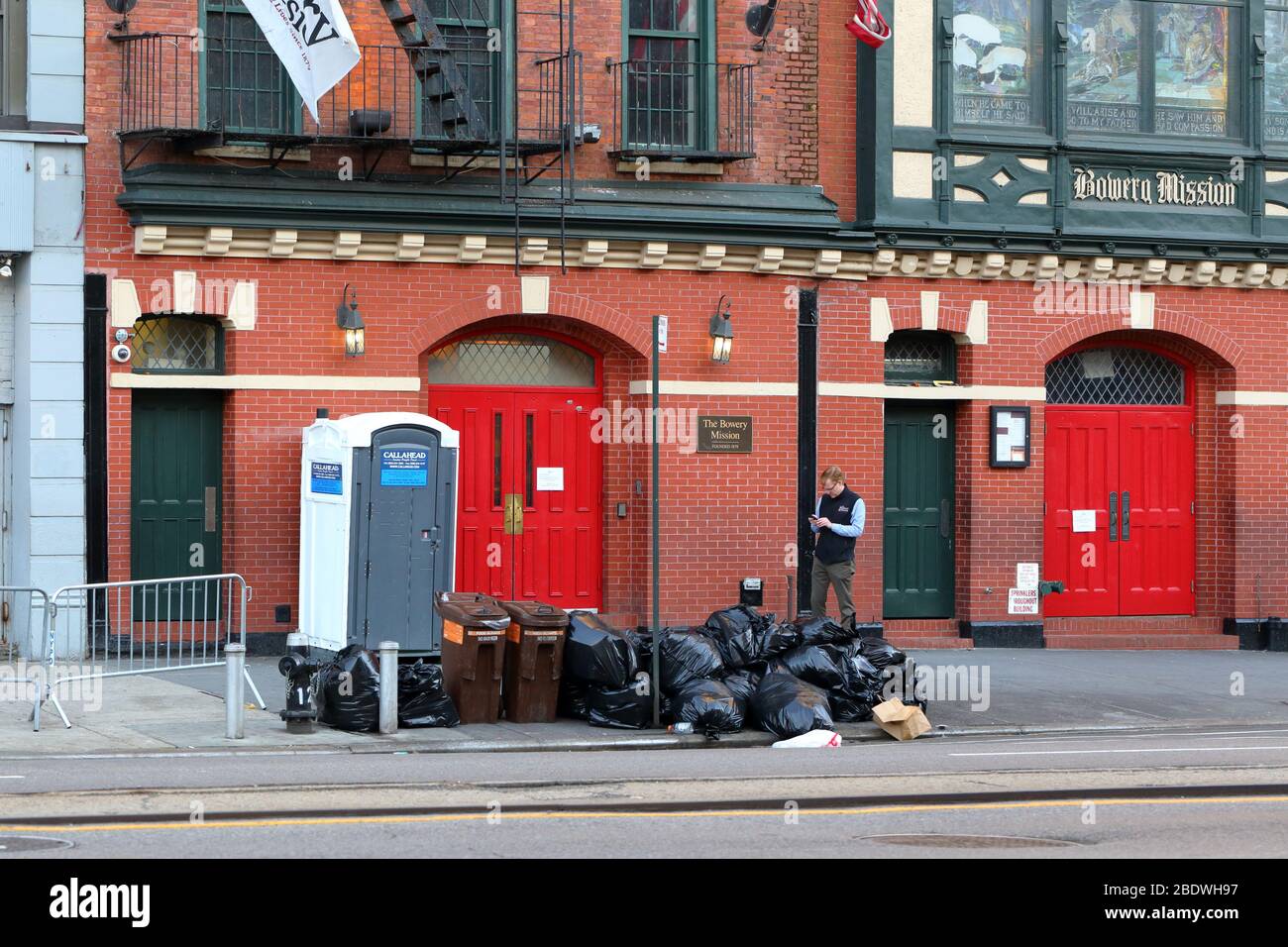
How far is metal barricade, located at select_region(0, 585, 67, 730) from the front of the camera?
13758 millimetres

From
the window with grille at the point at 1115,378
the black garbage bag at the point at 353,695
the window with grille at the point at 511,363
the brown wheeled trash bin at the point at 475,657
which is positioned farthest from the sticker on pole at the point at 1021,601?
the black garbage bag at the point at 353,695

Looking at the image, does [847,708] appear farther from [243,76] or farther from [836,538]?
[243,76]

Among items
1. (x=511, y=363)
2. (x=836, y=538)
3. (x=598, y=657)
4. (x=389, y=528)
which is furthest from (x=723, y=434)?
(x=598, y=657)

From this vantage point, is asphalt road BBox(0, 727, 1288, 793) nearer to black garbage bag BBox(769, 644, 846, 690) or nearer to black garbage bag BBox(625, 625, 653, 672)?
black garbage bag BBox(769, 644, 846, 690)

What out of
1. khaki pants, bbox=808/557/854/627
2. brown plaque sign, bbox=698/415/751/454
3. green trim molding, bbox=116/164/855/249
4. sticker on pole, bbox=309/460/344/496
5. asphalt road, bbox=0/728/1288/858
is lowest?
asphalt road, bbox=0/728/1288/858

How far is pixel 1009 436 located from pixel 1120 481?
182 cm

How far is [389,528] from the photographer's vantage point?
54.7ft

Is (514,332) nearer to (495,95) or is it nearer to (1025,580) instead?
(495,95)

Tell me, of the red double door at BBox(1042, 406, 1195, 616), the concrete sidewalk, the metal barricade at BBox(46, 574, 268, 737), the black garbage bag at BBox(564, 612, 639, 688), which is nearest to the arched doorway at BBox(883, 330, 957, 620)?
the concrete sidewalk

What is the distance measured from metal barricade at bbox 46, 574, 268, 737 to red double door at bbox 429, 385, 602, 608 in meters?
2.57

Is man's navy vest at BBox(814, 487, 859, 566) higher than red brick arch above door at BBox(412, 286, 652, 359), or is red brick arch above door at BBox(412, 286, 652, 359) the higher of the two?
red brick arch above door at BBox(412, 286, 652, 359)

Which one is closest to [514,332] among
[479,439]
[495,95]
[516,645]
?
[479,439]

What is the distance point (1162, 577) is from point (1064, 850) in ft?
43.7

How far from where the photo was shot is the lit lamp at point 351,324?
60.0ft
